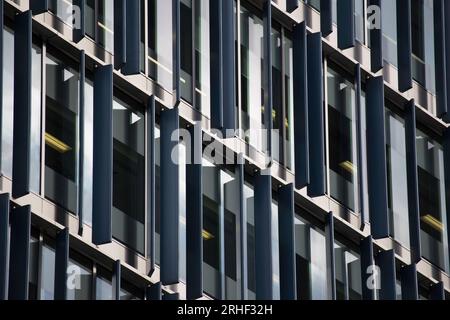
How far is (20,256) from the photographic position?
1273 inches

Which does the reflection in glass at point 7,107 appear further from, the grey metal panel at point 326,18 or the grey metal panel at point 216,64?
the grey metal panel at point 326,18

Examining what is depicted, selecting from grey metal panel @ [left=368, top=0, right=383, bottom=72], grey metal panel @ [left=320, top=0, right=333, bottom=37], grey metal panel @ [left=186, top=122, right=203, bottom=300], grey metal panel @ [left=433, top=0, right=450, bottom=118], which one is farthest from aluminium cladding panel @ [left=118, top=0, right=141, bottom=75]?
grey metal panel @ [left=433, top=0, right=450, bottom=118]

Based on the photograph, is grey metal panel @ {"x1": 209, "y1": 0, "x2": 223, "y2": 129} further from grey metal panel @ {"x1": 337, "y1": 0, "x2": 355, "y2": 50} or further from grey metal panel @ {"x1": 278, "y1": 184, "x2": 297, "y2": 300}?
grey metal panel @ {"x1": 337, "y1": 0, "x2": 355, "y2": 50}

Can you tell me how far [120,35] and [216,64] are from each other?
7.10 ft

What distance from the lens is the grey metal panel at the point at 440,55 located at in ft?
132

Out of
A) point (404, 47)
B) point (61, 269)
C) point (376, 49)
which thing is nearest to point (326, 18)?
point (376, 49)

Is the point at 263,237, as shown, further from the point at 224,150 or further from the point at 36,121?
the point at 36,121

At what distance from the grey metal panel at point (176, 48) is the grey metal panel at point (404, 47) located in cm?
591

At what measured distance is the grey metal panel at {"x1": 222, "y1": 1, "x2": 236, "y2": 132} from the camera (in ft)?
118

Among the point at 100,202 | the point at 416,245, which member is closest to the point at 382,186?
the point at 416,245

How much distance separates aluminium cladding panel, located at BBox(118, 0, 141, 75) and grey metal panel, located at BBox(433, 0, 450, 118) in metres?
7.62
